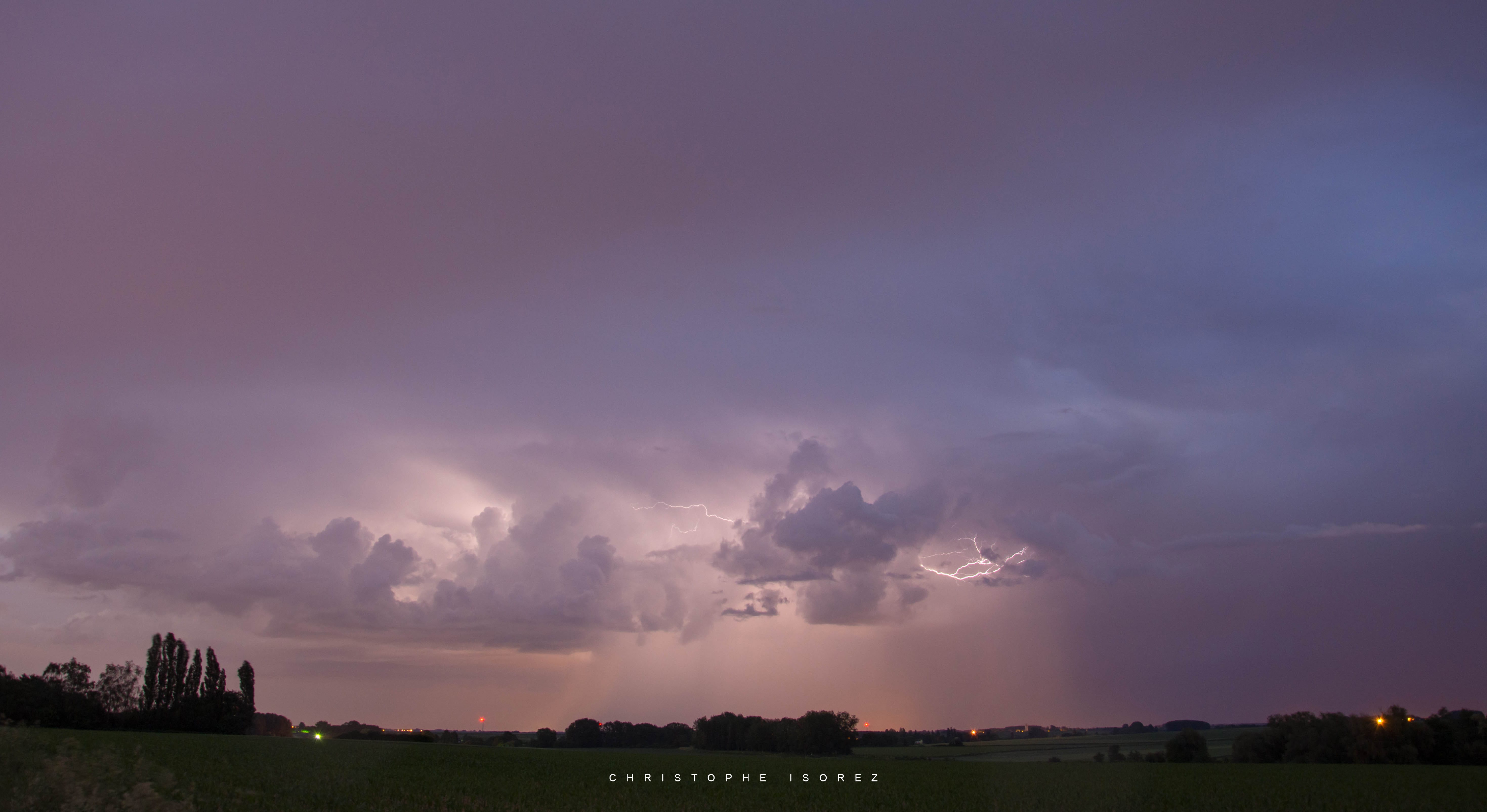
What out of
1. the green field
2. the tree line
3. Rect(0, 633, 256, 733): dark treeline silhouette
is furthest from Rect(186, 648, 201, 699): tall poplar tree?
the green field

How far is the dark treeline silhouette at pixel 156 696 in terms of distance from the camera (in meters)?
95.2

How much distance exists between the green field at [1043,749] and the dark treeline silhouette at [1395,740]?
899cm

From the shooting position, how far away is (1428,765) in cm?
5850

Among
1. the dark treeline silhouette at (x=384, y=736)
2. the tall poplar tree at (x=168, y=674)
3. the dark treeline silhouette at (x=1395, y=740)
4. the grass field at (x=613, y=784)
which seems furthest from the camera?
the tall poplar tree at (x=168, y=674)

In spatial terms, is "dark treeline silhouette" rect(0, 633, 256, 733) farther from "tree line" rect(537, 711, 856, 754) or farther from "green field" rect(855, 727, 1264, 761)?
"green field" rect(855, 727, 1264, 761)

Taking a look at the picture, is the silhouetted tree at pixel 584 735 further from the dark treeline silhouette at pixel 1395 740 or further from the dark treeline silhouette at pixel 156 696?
the dark treeline silhouette at pixel 1395 740

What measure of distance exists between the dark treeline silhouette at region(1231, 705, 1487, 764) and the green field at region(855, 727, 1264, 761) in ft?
29.5

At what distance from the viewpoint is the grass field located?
26.2 meters

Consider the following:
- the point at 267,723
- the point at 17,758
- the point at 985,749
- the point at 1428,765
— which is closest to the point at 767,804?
the point at 17,758

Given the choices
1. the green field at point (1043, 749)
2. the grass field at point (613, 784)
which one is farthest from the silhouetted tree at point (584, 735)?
the grass field at point (613, 784)

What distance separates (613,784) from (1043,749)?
275 ft

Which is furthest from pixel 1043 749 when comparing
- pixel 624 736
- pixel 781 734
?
pixel 624 736

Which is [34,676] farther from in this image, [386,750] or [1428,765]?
[1428,765]

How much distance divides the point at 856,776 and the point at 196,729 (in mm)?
100925
